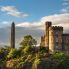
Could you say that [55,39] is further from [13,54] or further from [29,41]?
[13,54]

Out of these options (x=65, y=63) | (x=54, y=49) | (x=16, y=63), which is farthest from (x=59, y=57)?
(x=54, y=49)

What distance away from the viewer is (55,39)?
146250 millimetres

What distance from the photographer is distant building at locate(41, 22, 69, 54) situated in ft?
473

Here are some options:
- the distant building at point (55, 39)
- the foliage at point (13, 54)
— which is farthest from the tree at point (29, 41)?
the foliage at point (13, 54)

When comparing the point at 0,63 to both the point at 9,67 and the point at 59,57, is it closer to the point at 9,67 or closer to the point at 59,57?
the point at 9,67

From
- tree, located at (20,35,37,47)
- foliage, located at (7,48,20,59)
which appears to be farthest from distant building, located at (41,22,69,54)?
foliage, located at (7,48,20,59)

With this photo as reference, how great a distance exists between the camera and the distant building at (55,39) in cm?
14425

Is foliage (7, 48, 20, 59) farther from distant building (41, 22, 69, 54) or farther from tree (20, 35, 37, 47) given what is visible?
distant building (41, 22, 69, 54)

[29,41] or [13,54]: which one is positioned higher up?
[29,41]

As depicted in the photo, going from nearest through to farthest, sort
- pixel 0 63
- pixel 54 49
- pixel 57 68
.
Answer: pixel 57 68 → pixel 0 63 → pixel 54 49

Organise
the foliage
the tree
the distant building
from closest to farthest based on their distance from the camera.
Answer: the foliage, the tree, the distant building

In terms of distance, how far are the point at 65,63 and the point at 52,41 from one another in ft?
124

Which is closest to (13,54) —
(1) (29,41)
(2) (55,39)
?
(1) (29,41)

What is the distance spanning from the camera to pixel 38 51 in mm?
120375
